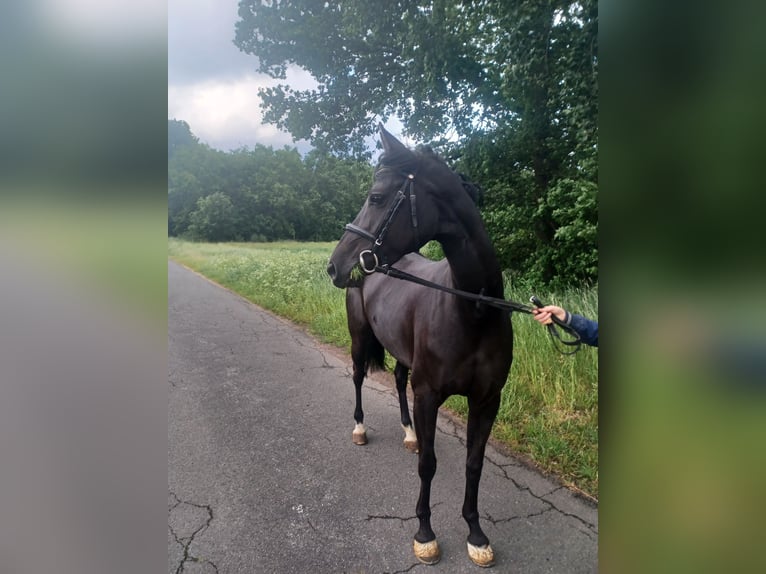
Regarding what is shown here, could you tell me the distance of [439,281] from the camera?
2.39 metres

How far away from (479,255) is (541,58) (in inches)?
131

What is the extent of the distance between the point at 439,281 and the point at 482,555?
1483mm

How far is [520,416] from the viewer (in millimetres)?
3457

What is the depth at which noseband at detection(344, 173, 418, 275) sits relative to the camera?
1976mm

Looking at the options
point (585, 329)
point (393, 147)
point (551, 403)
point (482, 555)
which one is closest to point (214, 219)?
point (551, 403)

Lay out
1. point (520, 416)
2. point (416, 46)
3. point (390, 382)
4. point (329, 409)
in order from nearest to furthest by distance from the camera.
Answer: point (520, 416) → point (329, 409) → point (390, 382) → point (416, 46)

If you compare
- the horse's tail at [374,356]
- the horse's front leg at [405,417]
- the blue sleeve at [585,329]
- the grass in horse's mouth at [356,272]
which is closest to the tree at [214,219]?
the horse's tail at [374,356]

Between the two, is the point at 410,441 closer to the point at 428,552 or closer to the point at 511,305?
the point at 428,552

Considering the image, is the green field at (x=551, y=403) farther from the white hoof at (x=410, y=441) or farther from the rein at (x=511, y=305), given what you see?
the rein at (x=511, y=305)

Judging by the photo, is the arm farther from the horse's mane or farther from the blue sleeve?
the horse's mane

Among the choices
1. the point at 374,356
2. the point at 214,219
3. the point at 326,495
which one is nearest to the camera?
the point at 326,495
